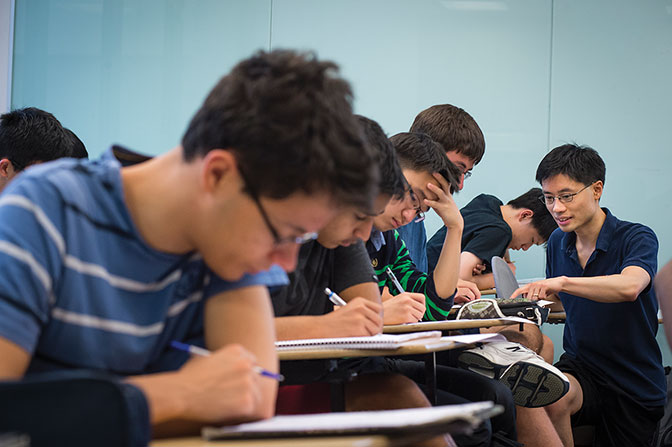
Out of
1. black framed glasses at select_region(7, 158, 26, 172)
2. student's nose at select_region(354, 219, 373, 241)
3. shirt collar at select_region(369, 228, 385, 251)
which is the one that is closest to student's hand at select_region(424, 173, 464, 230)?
shirt collar at select_region(369, 228, 385, 251)

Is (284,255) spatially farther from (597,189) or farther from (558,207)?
(597,189)

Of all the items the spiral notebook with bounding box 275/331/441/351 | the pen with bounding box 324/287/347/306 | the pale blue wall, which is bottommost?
the spiral notebook with bounding box 275/331/441/351

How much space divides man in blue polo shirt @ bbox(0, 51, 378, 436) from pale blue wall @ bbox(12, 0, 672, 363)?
10.7 ft

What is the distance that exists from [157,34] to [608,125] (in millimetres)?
2851

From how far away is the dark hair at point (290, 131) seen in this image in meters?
0.83

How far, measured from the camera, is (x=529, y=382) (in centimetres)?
213

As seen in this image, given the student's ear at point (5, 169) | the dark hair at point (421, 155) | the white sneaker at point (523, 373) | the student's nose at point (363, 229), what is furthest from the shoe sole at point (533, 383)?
the student's ear at point (5, 169)

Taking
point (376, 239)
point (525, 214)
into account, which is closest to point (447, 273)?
point (376, 239)

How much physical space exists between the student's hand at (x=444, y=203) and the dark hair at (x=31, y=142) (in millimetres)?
1269

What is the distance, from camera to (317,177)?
846 mm

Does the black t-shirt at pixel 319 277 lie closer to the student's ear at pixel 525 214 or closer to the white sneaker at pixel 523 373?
the white sneaker at pixel 523 373

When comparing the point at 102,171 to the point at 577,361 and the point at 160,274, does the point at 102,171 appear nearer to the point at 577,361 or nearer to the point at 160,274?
the point at 160,274

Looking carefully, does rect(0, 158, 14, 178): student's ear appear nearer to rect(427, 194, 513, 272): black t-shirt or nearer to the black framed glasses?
the black framed glasses

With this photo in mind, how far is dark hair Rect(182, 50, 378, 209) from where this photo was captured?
2.74ft
